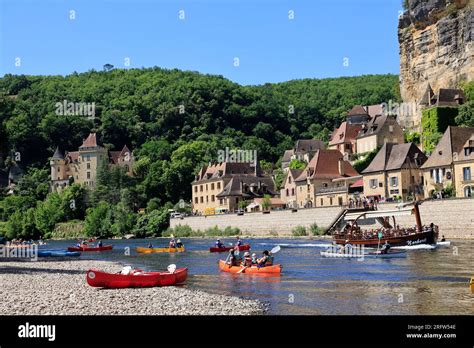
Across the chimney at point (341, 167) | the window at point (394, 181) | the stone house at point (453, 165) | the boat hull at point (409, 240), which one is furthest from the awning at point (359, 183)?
the boat hull at point (409, 240)

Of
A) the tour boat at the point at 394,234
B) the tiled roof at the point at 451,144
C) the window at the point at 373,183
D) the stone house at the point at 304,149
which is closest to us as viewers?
the tour boat at the point at 394,234

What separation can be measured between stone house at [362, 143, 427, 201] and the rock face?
23135mm

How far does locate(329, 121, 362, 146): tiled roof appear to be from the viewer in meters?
119

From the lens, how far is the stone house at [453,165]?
229ft

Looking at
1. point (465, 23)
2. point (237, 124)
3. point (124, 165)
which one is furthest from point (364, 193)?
point (237, 124)

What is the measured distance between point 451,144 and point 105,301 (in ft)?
184

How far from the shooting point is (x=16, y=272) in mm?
39906

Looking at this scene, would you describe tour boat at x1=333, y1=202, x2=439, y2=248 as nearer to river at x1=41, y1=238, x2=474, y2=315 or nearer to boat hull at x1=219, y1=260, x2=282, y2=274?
river at x1=41, y1=238, x2=474, y2=315

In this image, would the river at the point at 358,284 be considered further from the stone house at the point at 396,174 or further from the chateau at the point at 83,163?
the chateau at the point at 83,163

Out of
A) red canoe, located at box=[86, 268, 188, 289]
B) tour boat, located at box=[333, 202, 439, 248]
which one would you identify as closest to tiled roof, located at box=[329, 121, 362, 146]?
tour boat, located at box=[333, 202, 439, 248]

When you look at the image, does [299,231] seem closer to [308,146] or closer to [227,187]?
[227,187]

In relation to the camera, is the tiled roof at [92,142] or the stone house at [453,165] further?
the tiled roof at [92,142]

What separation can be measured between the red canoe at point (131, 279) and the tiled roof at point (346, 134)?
88.0 m

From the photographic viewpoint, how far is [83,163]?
561 ft
